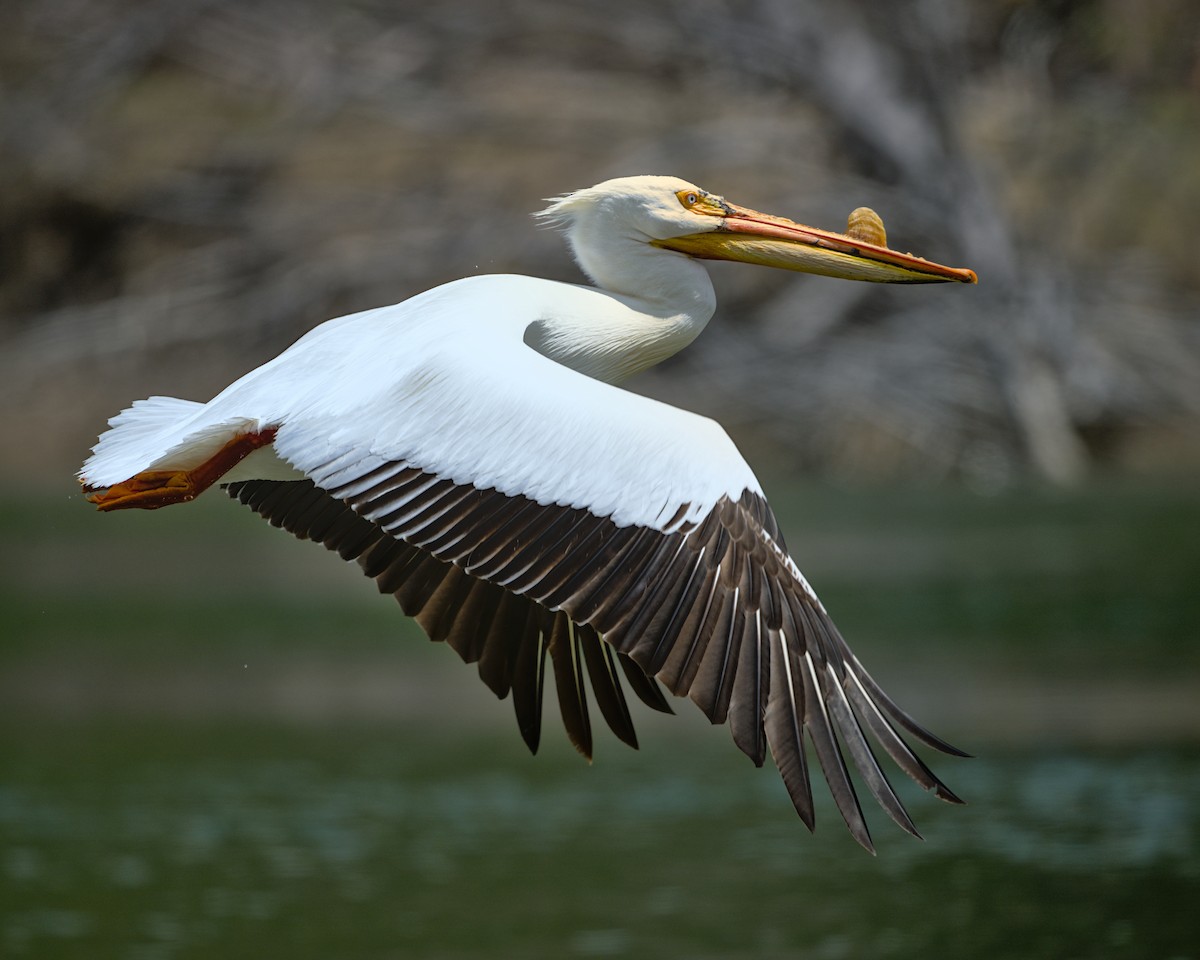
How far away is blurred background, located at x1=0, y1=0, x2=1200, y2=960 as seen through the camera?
27.7 feet

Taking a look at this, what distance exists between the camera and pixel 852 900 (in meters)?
7.28

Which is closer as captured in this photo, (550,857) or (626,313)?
(626,313)

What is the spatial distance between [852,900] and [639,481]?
12.6 feet

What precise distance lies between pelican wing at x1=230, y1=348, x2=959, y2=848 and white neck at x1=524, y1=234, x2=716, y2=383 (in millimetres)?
312

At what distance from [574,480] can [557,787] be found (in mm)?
5268

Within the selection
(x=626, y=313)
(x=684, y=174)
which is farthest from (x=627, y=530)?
(x=684, y=174)

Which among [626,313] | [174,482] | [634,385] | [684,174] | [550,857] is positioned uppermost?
[684,174]

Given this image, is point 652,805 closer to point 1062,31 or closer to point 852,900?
point 852,900

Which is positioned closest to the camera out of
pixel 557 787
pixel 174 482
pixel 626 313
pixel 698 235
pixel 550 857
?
pixel 174 482

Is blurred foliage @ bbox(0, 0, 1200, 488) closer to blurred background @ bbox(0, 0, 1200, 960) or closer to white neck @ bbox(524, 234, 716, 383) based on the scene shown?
blurred background @ bbox(0, 0, 1200, 960)

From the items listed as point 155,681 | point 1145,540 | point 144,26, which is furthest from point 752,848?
point 144,26

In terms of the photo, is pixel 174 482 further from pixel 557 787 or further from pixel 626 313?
pixel 557 787

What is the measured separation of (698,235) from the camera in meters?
4.72

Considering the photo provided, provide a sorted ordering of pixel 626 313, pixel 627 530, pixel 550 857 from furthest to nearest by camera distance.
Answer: pixel 550 857 < pixel 626 313 < pixel 627 530
